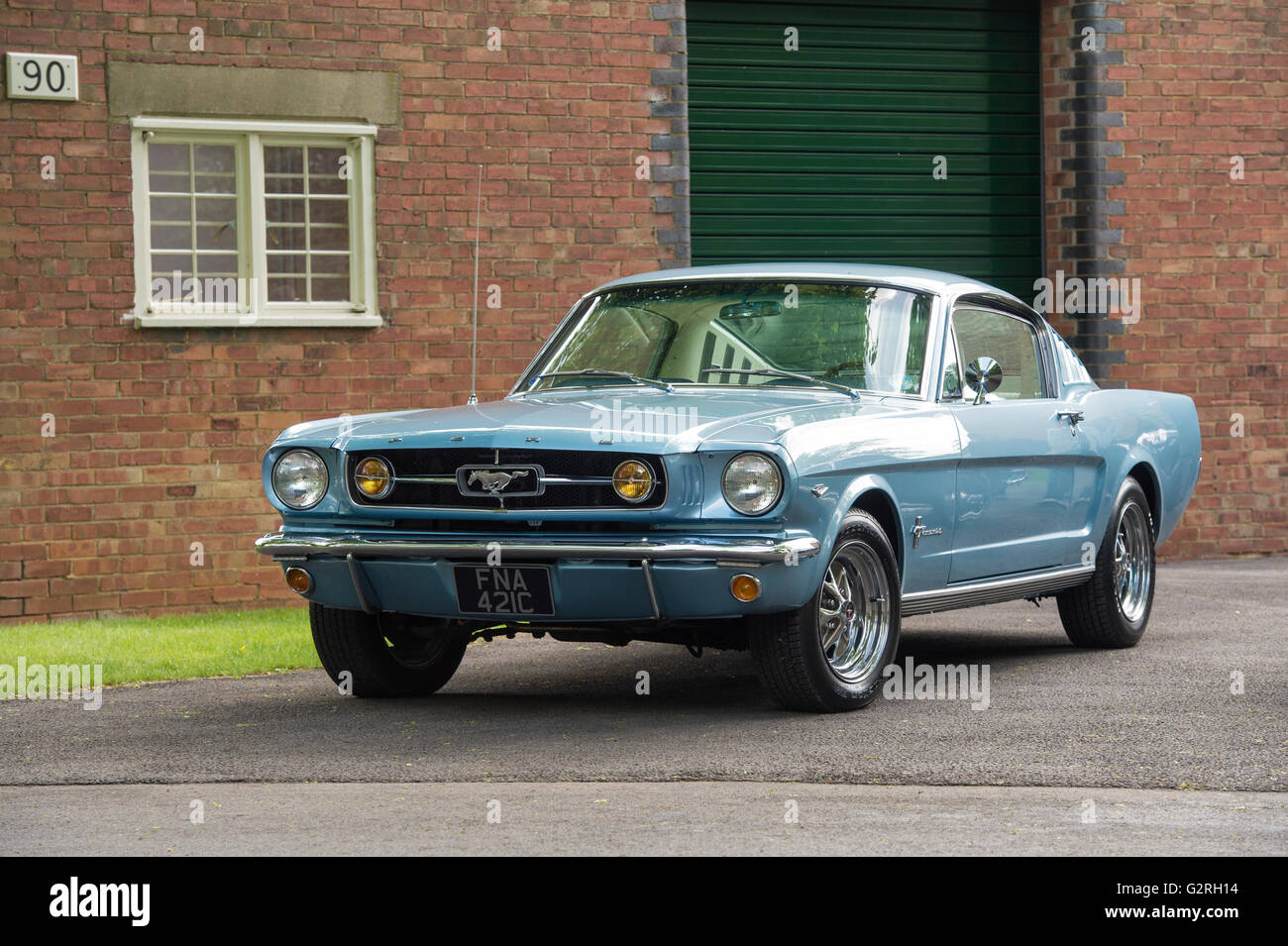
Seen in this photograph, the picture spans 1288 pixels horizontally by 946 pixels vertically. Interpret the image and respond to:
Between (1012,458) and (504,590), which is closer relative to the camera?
(504,590)

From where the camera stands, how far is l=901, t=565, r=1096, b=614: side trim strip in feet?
23.4

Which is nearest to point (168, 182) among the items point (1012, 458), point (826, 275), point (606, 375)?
point (606, 375)

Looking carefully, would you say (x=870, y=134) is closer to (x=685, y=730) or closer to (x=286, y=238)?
(x=286, y=238)

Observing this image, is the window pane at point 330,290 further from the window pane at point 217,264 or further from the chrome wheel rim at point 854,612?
the chrome wheel rim at point 854,612

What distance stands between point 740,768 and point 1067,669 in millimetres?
2710

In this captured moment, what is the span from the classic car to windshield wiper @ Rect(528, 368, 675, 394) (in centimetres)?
1

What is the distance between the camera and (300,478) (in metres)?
6.83

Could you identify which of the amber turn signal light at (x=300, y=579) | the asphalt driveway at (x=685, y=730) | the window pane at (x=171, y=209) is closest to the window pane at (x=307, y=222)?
the window pane at (x=171, y=209)

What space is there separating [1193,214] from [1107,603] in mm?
6235

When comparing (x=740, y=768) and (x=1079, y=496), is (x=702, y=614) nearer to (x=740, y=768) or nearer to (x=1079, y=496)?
(x=740, y=768)

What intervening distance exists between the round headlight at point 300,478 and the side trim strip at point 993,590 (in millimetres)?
2165

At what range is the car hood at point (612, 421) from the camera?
6.25 metres

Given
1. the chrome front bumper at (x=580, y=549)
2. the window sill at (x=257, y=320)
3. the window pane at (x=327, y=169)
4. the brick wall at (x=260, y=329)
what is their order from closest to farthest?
the chrome front bumper at (x=580, y=549)
the brick wall at (x=260, y=329)
the window sill at (x=257, y=320)
the window pane at (x=327, y=169)

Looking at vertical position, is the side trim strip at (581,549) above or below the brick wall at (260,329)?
below
